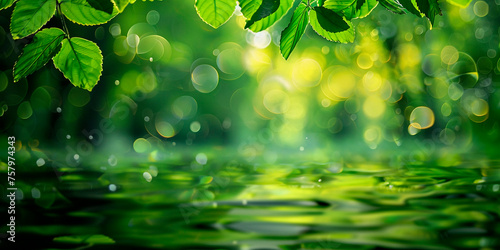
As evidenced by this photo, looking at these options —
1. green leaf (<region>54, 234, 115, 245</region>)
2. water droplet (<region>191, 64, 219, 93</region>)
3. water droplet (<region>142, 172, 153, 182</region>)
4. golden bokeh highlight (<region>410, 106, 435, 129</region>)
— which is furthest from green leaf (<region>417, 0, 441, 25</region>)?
water droplet (<region>191, 64, 219, 93</region>)

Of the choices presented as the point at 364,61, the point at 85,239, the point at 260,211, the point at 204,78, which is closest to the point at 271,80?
the point at 204,78

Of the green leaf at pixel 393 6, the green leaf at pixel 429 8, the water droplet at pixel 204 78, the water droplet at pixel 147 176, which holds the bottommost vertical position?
the green leaf at pixel 429 8

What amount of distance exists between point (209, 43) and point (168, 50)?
5.32 ft

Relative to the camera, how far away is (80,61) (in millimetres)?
1285

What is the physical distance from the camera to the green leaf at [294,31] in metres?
1.37

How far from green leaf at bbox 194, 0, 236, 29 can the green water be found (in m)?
2.10

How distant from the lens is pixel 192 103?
19875 mm

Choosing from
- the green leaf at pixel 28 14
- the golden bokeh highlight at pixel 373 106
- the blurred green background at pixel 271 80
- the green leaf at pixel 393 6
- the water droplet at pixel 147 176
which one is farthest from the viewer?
the golden bokeh highlight at pixel 373 106

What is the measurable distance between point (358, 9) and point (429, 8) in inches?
9.0

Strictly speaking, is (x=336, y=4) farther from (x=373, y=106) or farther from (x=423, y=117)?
(x=373, y=106)

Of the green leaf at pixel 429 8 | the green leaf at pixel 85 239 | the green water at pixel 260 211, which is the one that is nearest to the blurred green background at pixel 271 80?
the green water at pixel 260 211

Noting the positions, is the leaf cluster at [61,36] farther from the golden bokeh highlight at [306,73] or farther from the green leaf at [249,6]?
the golden bokeh highlight at [306,73]

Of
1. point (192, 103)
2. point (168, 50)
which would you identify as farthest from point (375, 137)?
point (168, 50)

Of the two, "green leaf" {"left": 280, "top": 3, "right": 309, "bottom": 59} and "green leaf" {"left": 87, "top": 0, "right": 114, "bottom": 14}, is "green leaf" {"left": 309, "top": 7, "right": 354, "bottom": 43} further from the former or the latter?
"green leaf" {"left": 87, "top": 0, "right": 114, "bottom": 14}
